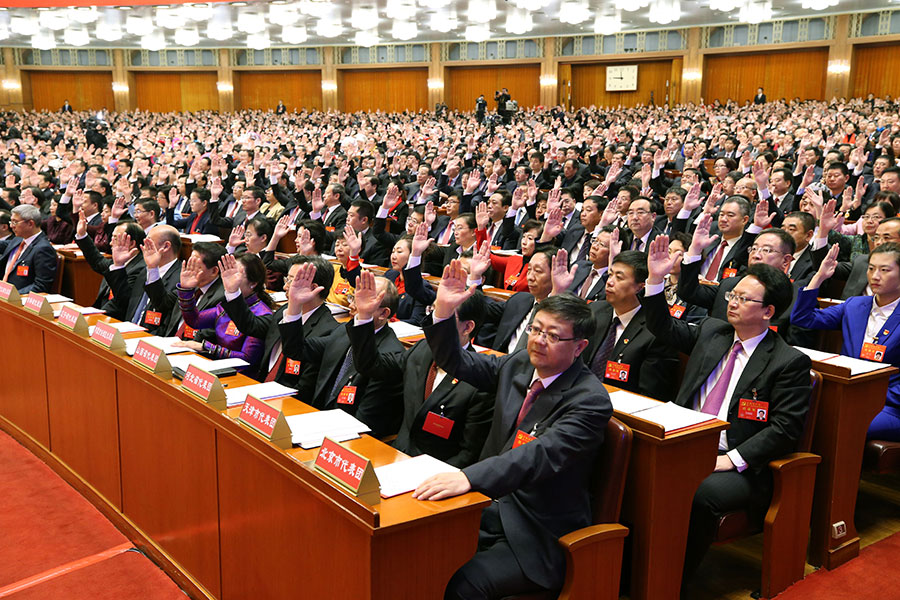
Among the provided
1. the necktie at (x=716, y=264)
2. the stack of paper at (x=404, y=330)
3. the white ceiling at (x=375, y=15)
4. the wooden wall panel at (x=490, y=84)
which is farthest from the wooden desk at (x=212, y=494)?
the wooden wall panel at (x=490, y=84)

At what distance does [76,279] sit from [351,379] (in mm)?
3127

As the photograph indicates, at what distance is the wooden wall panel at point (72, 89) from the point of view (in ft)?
88.0

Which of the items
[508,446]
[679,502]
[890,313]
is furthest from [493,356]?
[890,313]

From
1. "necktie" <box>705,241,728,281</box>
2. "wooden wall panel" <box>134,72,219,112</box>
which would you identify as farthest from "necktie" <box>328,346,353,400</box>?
"wooden wall panel" <box>134,72,219,112</box>

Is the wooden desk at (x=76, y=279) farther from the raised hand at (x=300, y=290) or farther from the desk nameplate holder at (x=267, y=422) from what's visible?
the desk nameplate holder at (x=267, y=422)

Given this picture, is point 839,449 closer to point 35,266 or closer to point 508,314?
point 508,314

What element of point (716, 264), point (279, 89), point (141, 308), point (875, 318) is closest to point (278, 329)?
point (141, 308)

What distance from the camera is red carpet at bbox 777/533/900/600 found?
2.34 metres

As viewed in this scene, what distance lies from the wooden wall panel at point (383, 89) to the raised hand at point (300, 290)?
23.1 meters

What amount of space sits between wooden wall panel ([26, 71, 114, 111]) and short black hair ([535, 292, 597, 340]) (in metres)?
28.9

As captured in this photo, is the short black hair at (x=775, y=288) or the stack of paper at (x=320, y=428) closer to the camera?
the stack of paper at (x=320, y=428)

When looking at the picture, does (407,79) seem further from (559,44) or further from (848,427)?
(848,427)

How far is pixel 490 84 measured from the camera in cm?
2447

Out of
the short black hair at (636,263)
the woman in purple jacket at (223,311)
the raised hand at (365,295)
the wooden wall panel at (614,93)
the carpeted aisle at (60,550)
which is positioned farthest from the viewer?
the wooden wall panel at (614,93)
